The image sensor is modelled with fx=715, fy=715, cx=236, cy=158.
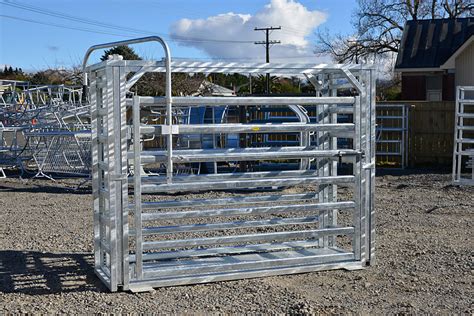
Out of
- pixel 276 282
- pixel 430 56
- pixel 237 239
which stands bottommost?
pixel 276 282

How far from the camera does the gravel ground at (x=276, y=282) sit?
580cm

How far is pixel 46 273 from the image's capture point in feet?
22.8

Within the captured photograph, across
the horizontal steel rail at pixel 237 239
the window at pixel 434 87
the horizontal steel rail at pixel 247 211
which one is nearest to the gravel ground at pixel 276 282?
the horizontal steel rail at pixel 237 239

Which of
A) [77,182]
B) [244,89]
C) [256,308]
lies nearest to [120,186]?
[256,308]

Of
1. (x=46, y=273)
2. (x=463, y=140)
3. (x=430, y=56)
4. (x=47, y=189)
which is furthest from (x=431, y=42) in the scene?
(x=46, y=273)

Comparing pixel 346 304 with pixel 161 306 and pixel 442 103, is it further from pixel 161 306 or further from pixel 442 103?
pixel 442 103

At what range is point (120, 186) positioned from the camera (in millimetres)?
6160

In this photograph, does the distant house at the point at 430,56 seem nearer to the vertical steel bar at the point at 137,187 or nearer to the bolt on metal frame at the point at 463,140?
the bolt on metal frame at the point at 463,140

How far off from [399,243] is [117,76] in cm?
407

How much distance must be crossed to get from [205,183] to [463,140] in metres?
9.18

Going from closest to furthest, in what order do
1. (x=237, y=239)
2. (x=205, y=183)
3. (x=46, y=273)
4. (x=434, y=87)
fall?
1. (x=205, y=183)
2. (x=237, y=239)
3. (x=46, y=273)
4. (x=434, y=87)

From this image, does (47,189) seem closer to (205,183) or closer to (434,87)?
(205,183)

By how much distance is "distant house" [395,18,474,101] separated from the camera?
86.6 ft

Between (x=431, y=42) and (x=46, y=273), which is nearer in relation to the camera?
(x=46, y=273)
